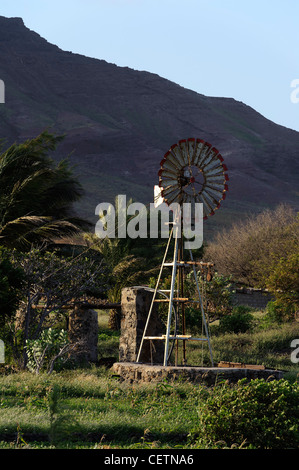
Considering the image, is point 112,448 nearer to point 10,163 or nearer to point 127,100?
point 10,163

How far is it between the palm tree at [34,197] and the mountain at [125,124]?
193 feet

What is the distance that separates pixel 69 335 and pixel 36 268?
2684 millimetres

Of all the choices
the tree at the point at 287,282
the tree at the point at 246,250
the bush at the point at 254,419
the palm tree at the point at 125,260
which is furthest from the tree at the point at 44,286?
the tree at the point at 246,250

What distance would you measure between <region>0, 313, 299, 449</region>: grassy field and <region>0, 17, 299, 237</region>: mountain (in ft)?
229

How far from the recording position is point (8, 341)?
15.6 metres

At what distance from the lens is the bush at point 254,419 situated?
316 inches

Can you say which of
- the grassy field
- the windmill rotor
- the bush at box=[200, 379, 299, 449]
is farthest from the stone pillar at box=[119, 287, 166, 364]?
the bush at box=[200, 379, 299, 449]

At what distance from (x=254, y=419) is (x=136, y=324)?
7.51 meters

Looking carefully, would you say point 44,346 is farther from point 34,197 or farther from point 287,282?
point 287,282

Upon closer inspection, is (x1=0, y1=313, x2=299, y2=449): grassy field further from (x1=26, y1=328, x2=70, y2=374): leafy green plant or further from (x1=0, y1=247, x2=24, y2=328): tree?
(x1=0, y1=247, x2=24, y2=328): tree

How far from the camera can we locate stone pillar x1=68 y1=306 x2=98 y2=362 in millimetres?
16734

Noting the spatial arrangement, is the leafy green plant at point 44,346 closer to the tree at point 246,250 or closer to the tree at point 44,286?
the tree at point 44,286

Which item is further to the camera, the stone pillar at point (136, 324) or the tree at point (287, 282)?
the tree at point (287, 282)

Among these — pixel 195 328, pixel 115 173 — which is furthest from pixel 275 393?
pixel 115 173
